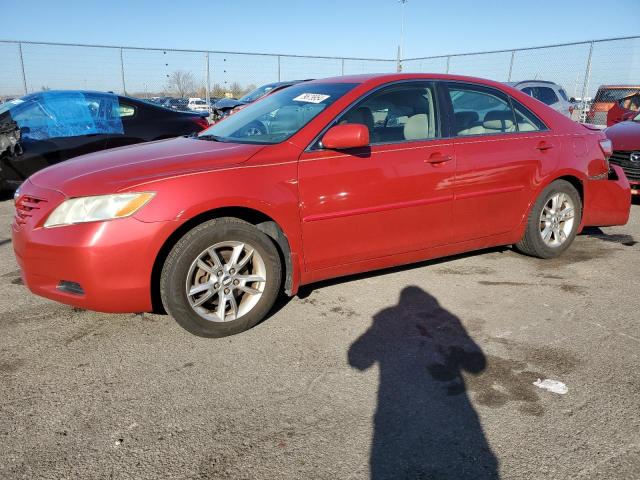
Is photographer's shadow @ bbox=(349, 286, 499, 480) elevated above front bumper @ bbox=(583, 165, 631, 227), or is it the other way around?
front bumper @ bbox=(583, 165, 631, 227)

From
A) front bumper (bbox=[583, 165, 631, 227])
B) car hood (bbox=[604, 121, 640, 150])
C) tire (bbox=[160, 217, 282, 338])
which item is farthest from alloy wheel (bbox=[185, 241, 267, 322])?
car hood (bbox=[604, 121, 640, 150])

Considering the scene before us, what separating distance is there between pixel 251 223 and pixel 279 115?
3.30 feet

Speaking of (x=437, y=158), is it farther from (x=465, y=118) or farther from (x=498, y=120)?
(x=498, y=120)

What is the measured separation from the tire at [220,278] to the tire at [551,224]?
8.16 feet

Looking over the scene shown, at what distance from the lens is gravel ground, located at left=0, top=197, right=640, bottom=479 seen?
202cm

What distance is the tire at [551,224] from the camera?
14.3 feet

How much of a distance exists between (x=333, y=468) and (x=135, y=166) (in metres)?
2.10

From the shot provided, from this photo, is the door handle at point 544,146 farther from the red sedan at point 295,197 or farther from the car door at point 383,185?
the car door at point 383,185

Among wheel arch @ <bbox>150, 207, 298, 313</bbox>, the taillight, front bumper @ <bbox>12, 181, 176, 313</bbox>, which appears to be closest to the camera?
front bumper @ <bbox>12, 181, 176, 313</bbox>

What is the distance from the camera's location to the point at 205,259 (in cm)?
306

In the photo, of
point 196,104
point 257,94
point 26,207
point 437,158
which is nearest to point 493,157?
point 437,158

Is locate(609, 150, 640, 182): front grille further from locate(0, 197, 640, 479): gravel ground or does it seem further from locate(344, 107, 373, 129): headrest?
locate(344, 107, 373, 129): headrest

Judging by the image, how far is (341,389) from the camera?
2.53m

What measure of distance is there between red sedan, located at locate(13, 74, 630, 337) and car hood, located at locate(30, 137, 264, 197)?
A: 0.01 meters
